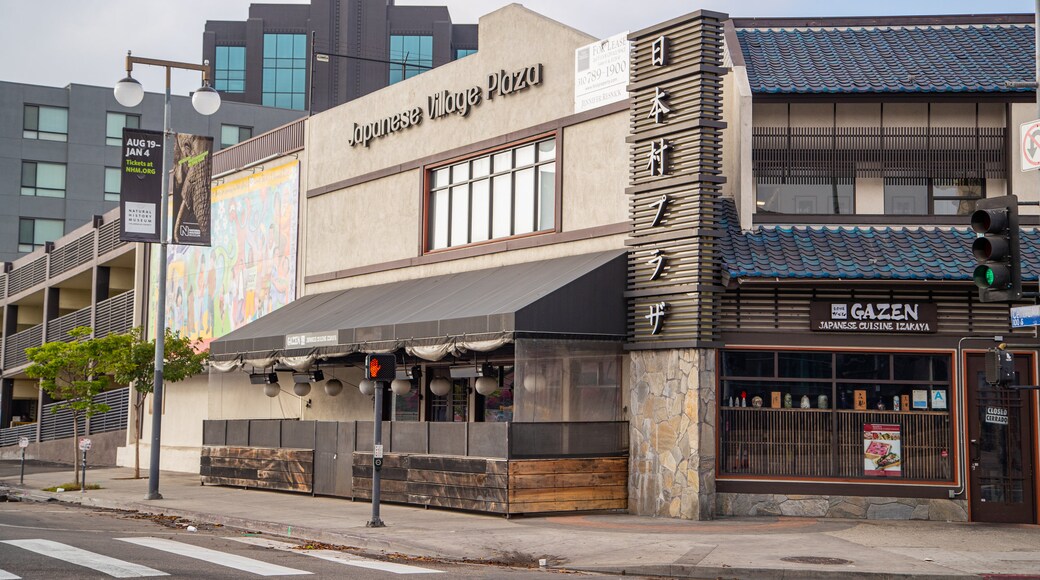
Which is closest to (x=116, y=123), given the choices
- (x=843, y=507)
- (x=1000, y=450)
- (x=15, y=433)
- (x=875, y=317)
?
(x=15, y=433)

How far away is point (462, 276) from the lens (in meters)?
24.2

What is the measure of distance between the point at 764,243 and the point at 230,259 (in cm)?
1894

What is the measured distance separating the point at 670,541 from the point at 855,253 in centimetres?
620

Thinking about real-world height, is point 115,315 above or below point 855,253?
above

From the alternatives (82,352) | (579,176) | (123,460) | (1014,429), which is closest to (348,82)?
(123,460)

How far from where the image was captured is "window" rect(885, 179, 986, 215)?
19875mm

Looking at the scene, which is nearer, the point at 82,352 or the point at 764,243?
the point at 764,243

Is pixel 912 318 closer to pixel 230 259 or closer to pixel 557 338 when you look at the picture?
pixel 557 338

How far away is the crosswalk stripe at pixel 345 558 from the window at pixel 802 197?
947cm

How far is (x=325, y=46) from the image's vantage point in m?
82.1

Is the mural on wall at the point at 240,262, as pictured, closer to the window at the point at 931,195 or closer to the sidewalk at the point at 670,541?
the sidewalk at the point at 670,541

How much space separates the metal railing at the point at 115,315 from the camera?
39.6 meters

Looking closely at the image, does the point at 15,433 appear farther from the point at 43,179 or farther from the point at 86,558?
the point at 86,558

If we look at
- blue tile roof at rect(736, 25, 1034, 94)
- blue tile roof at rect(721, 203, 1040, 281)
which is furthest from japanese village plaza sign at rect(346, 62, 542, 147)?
blue tile roof at rect(721, 203, 1040, 281)
